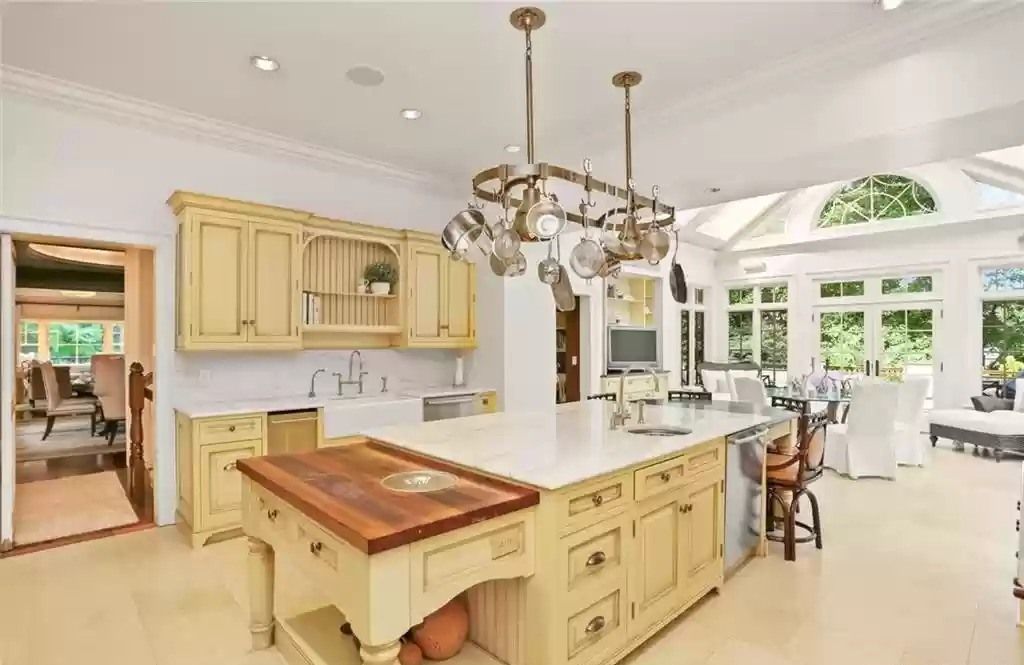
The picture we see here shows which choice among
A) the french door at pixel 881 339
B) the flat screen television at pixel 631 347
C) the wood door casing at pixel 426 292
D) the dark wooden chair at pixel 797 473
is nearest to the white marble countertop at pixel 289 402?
the wood door casing at pixel 426 292

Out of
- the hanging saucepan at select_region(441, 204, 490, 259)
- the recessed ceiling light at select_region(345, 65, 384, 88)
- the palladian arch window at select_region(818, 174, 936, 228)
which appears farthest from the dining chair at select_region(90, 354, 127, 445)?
the palladian arch window at select_region(818, 174, 936, 228)

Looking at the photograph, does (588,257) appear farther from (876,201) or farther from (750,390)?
(876,201)

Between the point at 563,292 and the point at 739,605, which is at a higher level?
the point at 563,292

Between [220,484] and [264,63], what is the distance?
266 centimetres

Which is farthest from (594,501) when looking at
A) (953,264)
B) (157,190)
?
(953,264)

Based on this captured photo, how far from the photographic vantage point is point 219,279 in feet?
12.6

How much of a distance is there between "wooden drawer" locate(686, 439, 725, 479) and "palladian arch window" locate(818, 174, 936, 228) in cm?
687

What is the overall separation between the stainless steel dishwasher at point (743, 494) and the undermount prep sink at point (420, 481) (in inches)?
63.2

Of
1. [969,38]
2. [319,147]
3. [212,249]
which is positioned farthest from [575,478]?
[319,147]

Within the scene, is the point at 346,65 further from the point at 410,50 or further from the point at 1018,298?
the point at 1018,298

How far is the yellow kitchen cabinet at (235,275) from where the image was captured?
3.72m

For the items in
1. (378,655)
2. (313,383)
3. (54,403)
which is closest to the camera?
(378,655)

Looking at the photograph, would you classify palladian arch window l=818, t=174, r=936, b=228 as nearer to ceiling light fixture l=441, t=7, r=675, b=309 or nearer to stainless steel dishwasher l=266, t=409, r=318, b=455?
ceiling light fixture l=441, t=7, r=675, b=309

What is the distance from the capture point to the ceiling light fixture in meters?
2.29
